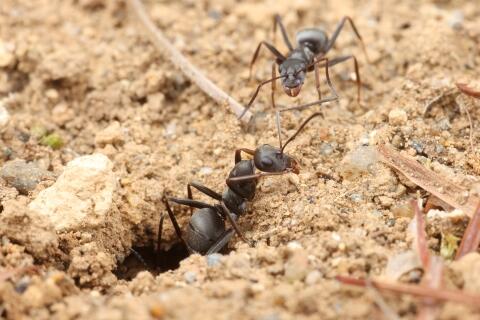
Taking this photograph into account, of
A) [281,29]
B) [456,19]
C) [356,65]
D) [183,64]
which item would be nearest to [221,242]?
[183,64]

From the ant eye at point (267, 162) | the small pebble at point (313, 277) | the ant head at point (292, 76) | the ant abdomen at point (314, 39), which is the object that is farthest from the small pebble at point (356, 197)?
the ant abdomen at point (314, 39)

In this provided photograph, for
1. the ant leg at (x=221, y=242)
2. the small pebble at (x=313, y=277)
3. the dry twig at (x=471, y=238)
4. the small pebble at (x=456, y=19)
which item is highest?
the small pebble at (x=456, y=19)

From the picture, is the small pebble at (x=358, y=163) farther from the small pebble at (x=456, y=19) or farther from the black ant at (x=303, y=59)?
the small pebble at (x=456, y=19)

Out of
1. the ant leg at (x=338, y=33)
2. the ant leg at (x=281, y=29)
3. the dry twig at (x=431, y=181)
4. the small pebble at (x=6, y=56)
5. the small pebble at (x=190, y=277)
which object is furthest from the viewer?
the ant leg at (x=281, y=29)

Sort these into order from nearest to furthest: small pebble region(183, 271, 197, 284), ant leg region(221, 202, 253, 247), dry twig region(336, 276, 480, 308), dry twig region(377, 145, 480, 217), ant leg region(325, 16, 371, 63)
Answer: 1. dry twig region(336, 276, 480, 308)
2. small pebble region(183, 271, 197, 284)
3. dry twig region(377, 145, 480, 217)
4. ant leg region(221, 202, 253, 247)
5. ant leg region(325, 16, 371, 63)

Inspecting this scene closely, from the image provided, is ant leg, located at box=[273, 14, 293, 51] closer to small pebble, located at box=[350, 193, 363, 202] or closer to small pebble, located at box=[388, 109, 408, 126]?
small pebble, located at box=[388, 109, 408, 126]

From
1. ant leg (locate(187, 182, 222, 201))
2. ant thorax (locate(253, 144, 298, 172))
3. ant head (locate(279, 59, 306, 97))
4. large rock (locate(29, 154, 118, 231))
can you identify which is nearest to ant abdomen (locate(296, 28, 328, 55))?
ant head (locate(279, 59, 306, 97))

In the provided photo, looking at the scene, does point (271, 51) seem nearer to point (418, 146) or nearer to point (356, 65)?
point (356, 65)

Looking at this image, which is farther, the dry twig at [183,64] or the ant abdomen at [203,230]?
the dry twig at [183,64]
